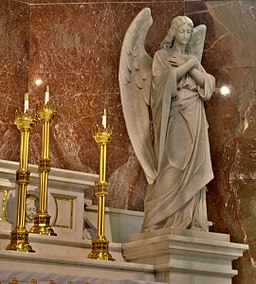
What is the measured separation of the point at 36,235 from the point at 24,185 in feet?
1.43

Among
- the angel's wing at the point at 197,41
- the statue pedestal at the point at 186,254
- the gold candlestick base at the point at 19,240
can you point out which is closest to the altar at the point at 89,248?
the statue pedestal at the point at 186,254

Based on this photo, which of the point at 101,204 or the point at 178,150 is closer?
the point at 101,204

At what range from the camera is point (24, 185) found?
297 inches

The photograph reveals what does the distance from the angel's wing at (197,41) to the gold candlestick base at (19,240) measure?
253 centimetres

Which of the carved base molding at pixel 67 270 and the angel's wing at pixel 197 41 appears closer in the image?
the carved base molding at pixel 67 270

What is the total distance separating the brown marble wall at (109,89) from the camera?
8883 millimetres

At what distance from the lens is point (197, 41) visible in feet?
29.5

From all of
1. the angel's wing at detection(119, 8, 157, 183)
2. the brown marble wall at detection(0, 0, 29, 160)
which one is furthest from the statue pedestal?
the brown marble wall at detection(0, 0, 29, 160)

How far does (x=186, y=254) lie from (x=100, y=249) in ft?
2.26

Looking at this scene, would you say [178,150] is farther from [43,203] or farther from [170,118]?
[43,203]

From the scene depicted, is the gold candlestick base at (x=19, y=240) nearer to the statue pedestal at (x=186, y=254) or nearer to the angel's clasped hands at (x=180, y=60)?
the statue pedestal at (x=186, y=254)

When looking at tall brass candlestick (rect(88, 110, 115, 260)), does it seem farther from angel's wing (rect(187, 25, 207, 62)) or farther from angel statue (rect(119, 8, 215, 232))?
angel's wing (rect(187, 25, 207, 62))

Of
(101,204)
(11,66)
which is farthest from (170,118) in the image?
(11,66)

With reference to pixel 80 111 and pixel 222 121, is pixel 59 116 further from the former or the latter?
pixel 222 121
